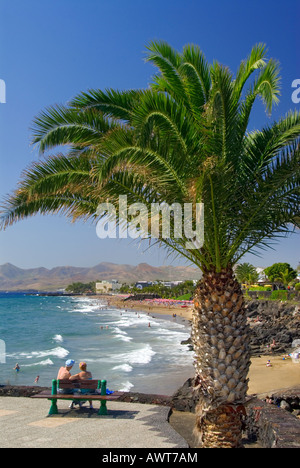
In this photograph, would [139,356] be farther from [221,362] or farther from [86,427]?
[221,362]

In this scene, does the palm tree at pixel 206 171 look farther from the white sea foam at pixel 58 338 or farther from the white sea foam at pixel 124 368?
the white sea foam at pixel 58 338

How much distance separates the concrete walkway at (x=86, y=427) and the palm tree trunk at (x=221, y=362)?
1.00 metres

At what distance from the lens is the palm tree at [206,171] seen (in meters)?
5.54

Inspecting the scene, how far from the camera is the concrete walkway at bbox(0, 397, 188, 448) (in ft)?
21.2

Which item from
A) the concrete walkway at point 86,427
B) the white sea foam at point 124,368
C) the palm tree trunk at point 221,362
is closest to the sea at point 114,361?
the white sea foam at point 124,368

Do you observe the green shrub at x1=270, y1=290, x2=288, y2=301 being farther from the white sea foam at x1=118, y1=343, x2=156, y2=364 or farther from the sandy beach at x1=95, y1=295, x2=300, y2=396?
the sandy beach at x1=95, y1=295, x2=300, y2=396

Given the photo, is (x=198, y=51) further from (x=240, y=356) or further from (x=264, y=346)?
(x=264, y=346)

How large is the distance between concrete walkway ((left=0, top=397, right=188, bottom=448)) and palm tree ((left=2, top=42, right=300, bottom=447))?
4.12ft

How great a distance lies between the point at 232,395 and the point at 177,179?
3.15m

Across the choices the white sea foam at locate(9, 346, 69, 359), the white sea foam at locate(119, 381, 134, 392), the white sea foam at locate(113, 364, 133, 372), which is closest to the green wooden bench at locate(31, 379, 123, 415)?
the white sea foam at locate(119, 381, 134, 392)

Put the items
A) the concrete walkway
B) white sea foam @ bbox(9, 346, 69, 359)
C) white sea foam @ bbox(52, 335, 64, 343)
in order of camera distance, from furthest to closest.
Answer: white sea foam @ bbox(52, 335, 64, 343) < white sea foam @ bbox(9, 346, 69, 359) < the concrete walkway

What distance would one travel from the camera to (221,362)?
5695 mm

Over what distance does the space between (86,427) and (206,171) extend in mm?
5073
